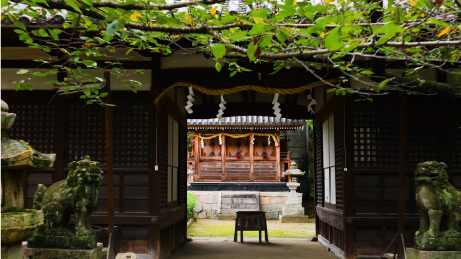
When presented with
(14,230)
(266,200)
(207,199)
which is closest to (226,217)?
(207,199)

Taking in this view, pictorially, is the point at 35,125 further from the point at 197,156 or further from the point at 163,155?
the point at 197,156

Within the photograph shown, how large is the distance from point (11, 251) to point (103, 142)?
14.0 feet

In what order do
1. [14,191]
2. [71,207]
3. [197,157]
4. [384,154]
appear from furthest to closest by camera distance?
1. [197,157]
2. [384,154]
3. [71,207]
4. [14,191]

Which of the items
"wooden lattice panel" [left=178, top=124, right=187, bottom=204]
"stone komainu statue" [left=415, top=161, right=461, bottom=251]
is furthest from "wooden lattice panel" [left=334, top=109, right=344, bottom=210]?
"wooden lattice panel" [left=178, top=124, right=187, bottom=204]

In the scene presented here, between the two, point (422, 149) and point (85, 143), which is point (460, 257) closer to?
point (422, 149)

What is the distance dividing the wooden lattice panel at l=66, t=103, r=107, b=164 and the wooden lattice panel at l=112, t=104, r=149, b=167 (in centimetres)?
26

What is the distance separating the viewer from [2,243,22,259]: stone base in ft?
13.0

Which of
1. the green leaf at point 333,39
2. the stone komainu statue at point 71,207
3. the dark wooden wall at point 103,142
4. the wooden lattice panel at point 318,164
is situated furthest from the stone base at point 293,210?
the green leaf at point 333,39

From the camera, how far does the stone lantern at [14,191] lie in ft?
12.9

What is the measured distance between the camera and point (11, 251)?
402cm

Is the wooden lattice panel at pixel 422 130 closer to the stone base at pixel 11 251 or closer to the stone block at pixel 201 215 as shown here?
the stone base at pixel 11 251

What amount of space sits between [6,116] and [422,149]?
22.2 feet

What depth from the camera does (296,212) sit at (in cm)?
2016

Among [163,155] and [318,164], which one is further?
[318,164]
